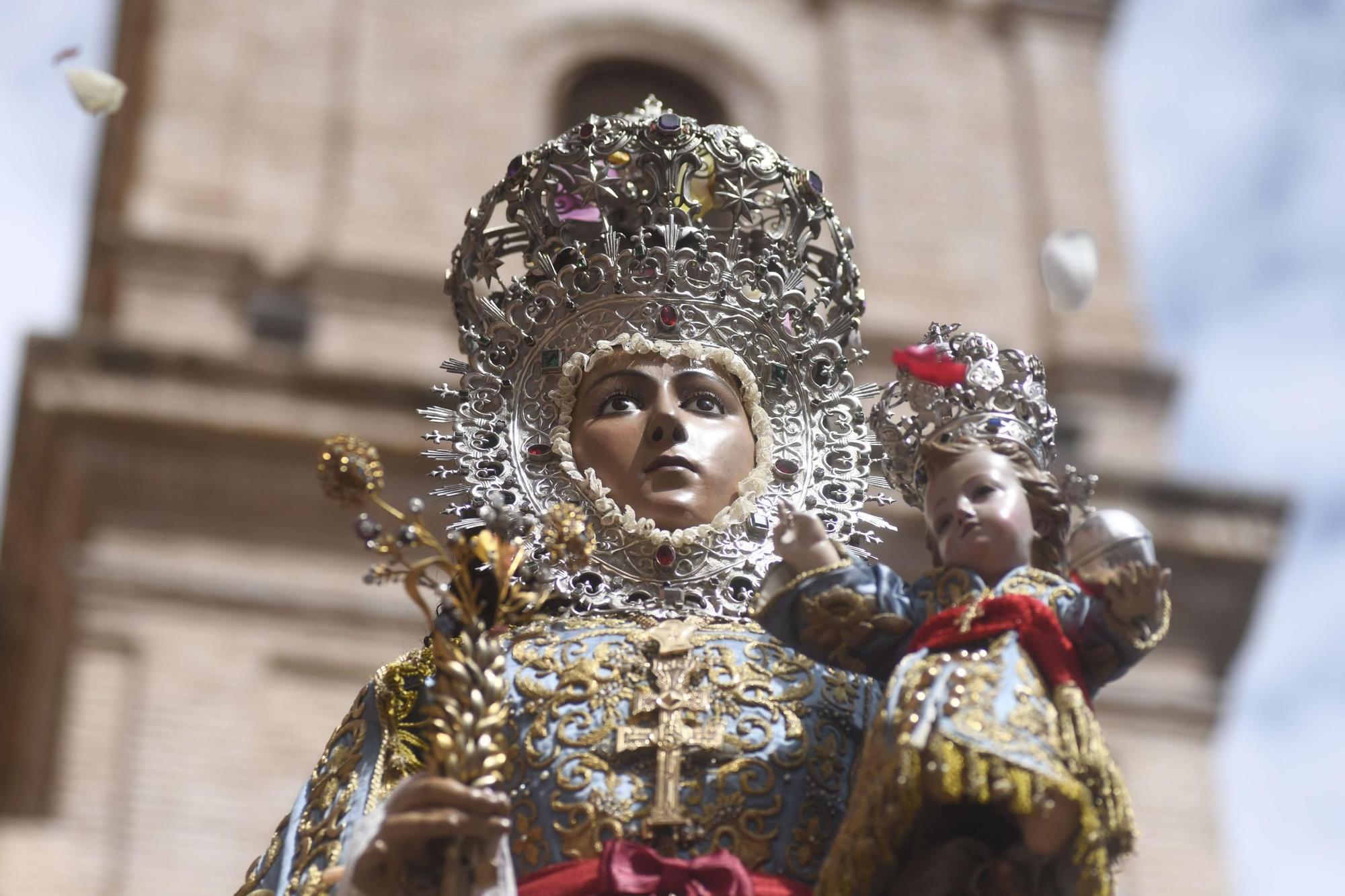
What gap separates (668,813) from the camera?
607 cm

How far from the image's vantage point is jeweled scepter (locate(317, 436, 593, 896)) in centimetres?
557

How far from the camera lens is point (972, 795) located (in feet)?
17.7

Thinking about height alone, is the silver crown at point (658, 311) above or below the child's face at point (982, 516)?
above

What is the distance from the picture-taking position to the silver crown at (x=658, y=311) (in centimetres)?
678

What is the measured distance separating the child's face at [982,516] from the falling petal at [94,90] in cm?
384

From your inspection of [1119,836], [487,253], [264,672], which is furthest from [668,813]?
[264,672]

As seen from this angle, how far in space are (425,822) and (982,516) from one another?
126cm

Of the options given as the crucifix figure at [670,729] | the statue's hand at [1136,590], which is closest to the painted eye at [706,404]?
the crucifix figure at [670,729]

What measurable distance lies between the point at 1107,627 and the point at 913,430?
730 mm

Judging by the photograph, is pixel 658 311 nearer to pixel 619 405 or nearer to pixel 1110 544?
pixel 619 405

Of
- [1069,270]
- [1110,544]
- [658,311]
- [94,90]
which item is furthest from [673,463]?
[1069,270]

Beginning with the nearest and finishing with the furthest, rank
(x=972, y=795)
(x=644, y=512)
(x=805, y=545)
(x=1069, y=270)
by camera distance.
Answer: (x=972, y=795), (x=805, y=545), (x=644, y=512), (x=1069, y=270)

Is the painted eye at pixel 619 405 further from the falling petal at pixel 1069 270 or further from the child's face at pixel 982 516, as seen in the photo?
the falling petal at pixel 1069 270

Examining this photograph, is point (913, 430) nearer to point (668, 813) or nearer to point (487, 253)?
point (668, 813)
